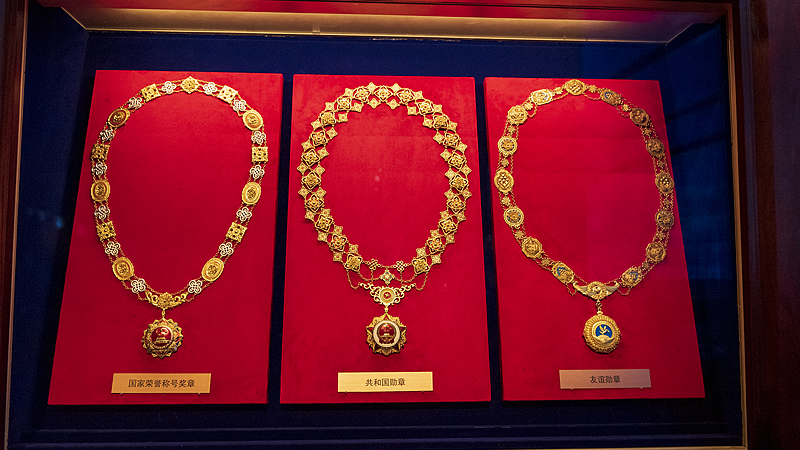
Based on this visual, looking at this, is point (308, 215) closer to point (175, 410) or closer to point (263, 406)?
point (263, 406)

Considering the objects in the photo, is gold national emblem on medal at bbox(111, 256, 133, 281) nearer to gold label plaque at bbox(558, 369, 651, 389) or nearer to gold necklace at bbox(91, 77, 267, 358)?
gold necklace at bbox(91, 77, 267, 358)

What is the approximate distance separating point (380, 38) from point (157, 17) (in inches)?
36.7

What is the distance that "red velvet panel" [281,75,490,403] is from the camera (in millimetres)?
1699

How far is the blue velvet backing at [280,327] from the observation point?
1609mm

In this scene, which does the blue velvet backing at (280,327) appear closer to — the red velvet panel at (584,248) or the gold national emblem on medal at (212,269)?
the red velvet panel at (584,248)

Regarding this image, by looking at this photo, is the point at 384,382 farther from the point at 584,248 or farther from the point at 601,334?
the point at 584,248

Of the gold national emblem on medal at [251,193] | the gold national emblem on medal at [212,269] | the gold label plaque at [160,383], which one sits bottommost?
the gold label plaque at [160,383]

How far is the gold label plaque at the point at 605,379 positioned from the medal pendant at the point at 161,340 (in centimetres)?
142

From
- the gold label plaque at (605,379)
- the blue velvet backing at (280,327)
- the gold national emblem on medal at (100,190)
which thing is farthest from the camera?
the gold national emblem on medal at (100,190)

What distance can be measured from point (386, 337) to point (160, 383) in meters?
0.82

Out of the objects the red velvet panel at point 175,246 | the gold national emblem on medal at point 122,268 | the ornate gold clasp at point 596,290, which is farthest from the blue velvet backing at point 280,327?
the ornate gold clasp at point 596,290

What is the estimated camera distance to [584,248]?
189cm

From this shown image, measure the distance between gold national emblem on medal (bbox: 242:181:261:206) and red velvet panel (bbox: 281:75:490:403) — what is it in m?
0.14

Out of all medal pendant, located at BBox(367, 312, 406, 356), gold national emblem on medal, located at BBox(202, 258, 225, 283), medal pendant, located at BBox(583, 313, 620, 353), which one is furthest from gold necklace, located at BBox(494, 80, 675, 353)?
gold national emblem on medal, located at BBox(202, 258, 225, 283)
